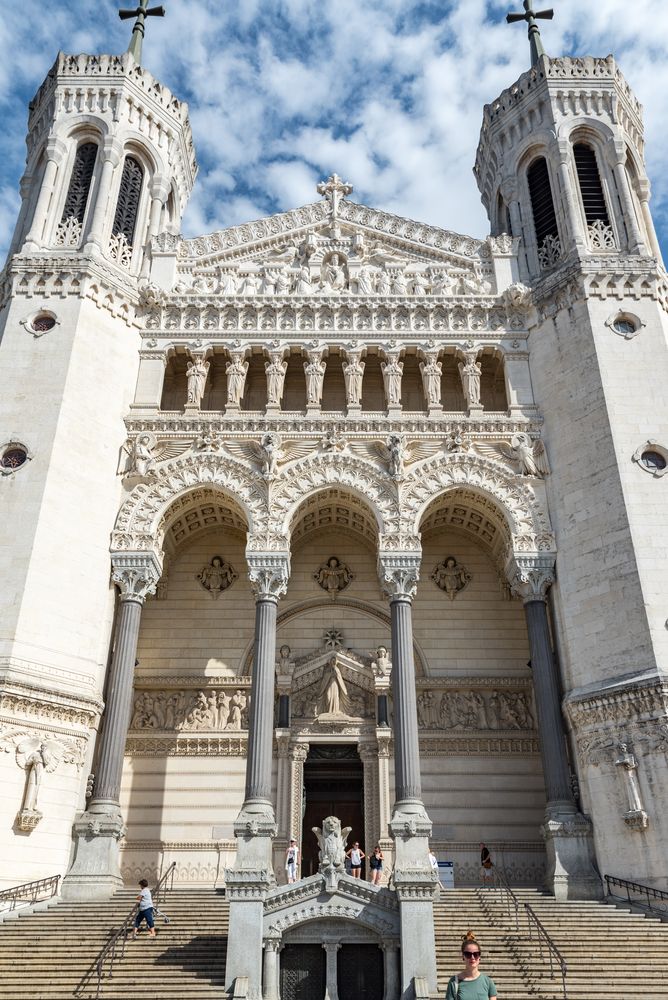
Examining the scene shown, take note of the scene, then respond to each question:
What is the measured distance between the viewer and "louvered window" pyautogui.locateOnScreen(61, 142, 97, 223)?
24.8 meters

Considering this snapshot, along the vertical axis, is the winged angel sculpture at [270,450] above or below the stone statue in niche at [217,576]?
above

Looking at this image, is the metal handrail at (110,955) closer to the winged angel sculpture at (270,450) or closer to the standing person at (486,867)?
the standing person at (486,867)

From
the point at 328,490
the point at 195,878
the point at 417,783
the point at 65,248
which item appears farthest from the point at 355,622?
the point at 65,248

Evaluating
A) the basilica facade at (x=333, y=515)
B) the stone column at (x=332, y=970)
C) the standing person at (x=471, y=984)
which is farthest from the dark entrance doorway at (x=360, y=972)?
the standing person at (x=471, y=984)

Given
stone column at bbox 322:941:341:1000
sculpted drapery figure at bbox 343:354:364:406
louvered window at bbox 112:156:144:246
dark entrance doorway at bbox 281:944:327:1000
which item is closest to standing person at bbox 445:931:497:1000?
stone column at bbox 322:941:341:1000

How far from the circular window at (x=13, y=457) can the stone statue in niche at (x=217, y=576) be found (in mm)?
6047

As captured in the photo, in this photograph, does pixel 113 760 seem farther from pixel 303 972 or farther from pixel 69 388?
pixel 69 388

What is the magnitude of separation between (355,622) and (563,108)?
1762cm

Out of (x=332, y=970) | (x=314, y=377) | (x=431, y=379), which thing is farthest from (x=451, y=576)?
(x=332, y=970)

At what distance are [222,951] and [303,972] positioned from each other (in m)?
1.49

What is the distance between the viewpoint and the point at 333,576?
77.3ft

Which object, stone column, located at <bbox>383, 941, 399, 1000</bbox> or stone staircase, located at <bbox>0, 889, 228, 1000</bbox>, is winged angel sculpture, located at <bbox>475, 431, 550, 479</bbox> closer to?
stone column, located at <bbox>383, 941, 399, 1000</bbox>

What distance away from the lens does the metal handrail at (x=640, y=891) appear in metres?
15.8

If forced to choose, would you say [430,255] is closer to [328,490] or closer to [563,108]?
[563,108]
